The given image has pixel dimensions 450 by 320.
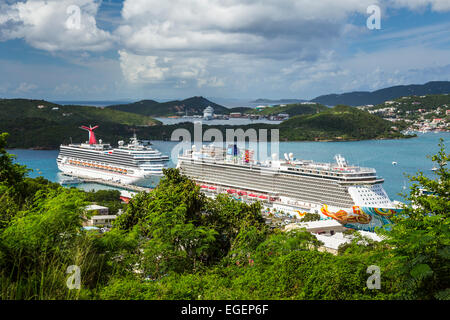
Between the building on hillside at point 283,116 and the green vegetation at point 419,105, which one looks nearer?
the green vegetation at point 419,105

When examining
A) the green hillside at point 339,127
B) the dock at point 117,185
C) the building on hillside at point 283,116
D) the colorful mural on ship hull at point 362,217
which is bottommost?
the dock at point 117,185

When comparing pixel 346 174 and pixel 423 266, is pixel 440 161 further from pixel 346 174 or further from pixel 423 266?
pixel 346 174

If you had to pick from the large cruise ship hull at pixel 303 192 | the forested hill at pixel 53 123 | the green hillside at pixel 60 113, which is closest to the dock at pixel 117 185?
the large cruise ship hull at pixel 303 192

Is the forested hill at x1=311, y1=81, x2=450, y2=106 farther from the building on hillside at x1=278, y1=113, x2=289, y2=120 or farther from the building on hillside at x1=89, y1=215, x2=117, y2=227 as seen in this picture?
the building on hillside at x1=89, y1=215, x2=117, y2=227

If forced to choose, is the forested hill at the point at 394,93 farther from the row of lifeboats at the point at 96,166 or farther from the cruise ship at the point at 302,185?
the cruise ship at the point at 302,185

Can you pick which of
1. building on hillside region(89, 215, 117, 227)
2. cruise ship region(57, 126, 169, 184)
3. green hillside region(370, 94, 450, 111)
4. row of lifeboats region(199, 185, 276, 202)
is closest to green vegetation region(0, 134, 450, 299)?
building on hillside region(89, 215, 117, 227)

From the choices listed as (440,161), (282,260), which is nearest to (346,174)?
(440,161)
